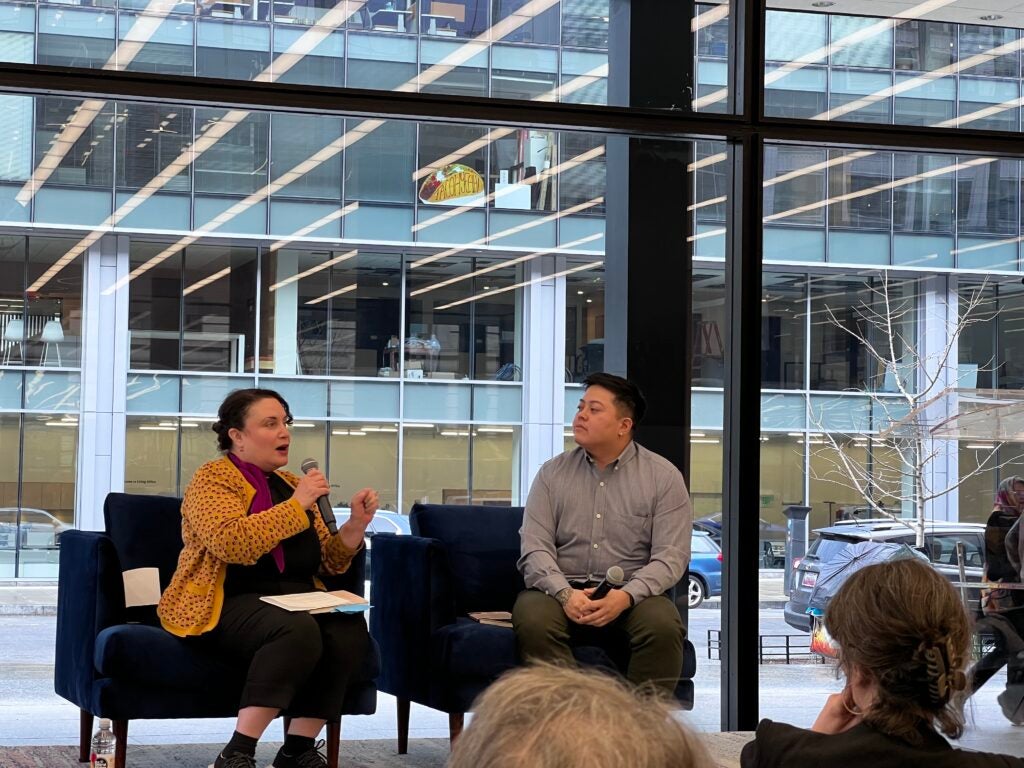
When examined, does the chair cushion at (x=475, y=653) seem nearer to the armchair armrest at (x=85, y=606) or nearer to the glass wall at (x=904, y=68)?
the armchair armrest at (x=85, y=606)

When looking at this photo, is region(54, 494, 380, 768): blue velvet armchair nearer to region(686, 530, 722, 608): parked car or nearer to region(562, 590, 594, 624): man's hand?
region(562, 590, 594, 624): man's hand

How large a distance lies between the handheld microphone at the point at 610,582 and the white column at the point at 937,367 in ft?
5.19

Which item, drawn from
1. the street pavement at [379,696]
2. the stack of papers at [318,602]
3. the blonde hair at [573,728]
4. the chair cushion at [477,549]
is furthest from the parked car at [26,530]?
the blonde hair at [573,728]

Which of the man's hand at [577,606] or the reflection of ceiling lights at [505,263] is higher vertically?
the reflection of ceiling lights at [505,263]

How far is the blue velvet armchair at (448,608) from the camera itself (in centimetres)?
376

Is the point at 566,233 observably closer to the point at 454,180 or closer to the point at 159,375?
the point at 454,180

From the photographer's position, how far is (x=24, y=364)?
166 inches

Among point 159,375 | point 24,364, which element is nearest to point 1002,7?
point 159,375

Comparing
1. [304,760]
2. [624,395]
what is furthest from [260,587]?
[624,395]

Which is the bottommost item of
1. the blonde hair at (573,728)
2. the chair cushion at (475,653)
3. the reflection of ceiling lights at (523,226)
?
the chair cushion at (475,653)

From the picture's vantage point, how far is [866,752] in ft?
4.94

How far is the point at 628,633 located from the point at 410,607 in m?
0.67

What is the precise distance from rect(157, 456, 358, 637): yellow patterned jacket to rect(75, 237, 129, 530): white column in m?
0.85

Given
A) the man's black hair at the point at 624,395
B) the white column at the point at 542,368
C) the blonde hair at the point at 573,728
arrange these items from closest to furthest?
the blonde hair at the point at 573,728 < the man's black hair at the point at 624,395 < the white column at the point at 542,368
